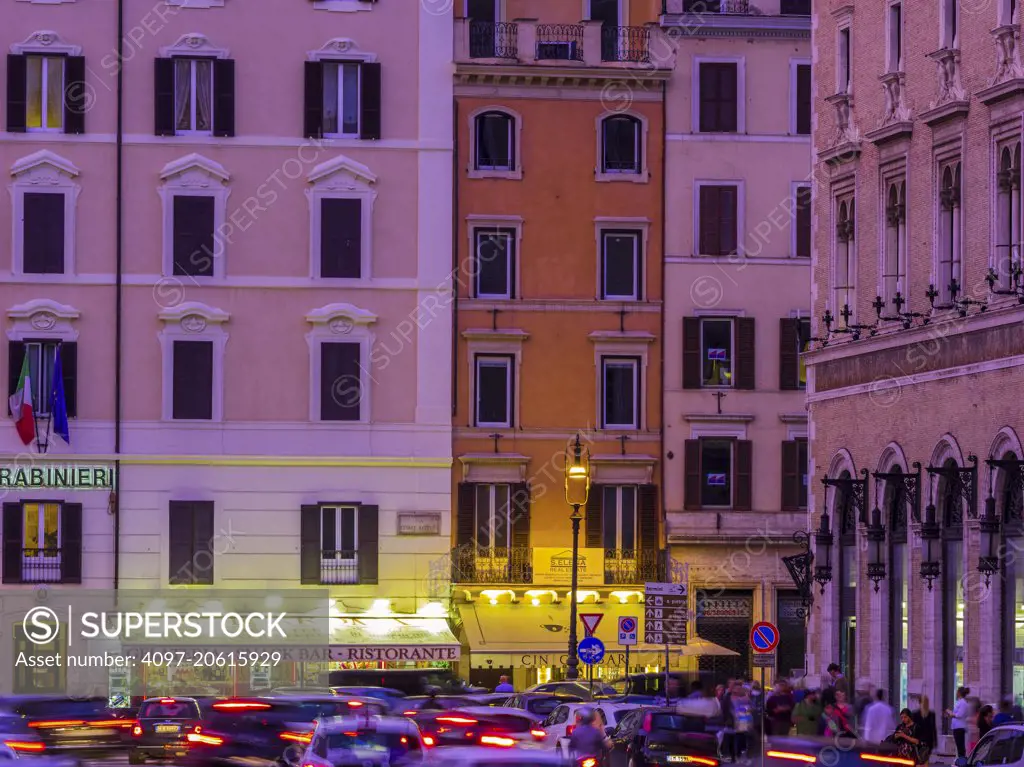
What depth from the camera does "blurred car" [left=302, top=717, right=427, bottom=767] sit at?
97.8 ft

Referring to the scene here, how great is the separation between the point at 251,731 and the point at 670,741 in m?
6.01

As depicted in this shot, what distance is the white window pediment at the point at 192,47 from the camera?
5953cm

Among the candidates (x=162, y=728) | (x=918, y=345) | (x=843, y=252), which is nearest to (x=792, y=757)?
(x=918, y=345)

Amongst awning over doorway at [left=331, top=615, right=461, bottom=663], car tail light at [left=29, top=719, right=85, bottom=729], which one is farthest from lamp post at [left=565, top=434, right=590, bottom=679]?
car tail light at [left=29, top=719, right=85, bottom=729]

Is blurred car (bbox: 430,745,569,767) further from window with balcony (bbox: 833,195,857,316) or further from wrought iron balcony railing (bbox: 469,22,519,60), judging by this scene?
wrought iron balcony railing (bbox: 469,22,519,60)

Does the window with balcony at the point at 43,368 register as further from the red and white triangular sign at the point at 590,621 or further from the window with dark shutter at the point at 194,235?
the red and white triangular sign at the point at 590,621

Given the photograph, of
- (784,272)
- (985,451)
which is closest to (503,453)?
(784,272)

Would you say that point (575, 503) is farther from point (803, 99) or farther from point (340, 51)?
point (803, 99)

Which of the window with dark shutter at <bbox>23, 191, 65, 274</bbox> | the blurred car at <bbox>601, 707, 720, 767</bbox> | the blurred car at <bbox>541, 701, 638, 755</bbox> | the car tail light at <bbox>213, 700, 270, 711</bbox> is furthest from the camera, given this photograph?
the window with dark shutter at <bbox>23, 191, 65, 274</bbox>

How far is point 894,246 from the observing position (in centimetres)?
4691

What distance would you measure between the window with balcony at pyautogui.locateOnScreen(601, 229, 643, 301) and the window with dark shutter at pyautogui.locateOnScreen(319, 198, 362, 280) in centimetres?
627

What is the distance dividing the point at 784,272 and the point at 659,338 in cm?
353

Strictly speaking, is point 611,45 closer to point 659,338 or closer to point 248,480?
point 659,338

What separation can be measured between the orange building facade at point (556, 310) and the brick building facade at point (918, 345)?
10.9m
